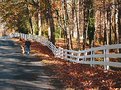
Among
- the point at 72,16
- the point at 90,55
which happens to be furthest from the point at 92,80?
the point at 72,16

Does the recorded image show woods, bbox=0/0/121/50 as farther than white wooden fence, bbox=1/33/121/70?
Yes

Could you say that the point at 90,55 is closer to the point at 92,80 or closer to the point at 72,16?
the point at 92,80

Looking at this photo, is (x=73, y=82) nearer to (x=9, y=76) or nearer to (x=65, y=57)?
(x=9, y=76)

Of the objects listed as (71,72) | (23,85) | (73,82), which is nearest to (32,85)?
(23,85)

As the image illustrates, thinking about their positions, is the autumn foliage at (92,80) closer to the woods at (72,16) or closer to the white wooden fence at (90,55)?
the white wooden fence at (90,55)

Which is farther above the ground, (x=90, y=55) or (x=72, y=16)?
(x=72, y=16)

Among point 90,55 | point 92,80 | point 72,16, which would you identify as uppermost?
point 72,16

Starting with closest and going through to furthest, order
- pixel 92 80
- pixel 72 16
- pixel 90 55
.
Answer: pixel 92 80 → pixel 90 55 → pixel 72 16

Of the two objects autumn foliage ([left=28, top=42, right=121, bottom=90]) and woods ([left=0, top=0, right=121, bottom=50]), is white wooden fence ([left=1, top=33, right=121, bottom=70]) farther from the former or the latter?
woods ([left=0, top=0, right=121, bottom=50])

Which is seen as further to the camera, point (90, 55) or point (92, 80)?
point (90, 55)

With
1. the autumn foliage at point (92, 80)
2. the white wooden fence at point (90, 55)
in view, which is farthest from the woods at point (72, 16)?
Answer: the autumn foliage at point (92, 80)

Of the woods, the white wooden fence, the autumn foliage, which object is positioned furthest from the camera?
the woods

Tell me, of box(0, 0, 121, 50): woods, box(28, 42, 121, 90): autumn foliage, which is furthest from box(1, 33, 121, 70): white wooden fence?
box(0, 0, 121, 50): woods

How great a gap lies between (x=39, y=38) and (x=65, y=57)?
21390 millimetres
